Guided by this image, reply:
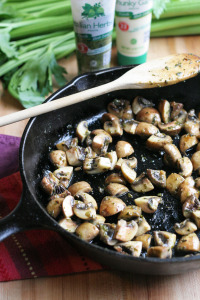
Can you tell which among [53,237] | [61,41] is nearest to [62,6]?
[61,41]

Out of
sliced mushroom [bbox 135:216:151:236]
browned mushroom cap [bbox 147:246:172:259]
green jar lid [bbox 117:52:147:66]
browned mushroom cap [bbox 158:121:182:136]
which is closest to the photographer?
browned mushroom cap [bbox 147:246:172:259]

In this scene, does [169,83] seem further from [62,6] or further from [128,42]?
[62,6]

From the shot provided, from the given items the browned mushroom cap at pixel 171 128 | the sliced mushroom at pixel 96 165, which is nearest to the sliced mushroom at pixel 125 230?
the sliced mushroom at pixel 96 165

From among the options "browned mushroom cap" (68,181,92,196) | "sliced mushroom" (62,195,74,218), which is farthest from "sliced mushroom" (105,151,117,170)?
"sliced mushroom" (62,195,74,218)

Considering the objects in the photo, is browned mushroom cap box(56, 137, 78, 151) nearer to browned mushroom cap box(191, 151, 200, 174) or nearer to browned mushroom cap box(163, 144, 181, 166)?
browned mushroom cap box(163, 144, 181, 166)

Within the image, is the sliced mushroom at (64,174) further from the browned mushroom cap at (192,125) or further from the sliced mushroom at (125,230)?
the browned mushroom cap at (192,125)

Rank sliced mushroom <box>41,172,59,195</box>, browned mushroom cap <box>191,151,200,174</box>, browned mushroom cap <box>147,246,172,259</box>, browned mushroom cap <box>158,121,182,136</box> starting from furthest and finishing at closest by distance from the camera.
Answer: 1. browned mushroom cap <box>158,121,182,136</box>
2. browned mushroom cap <box>191,151,200,174</box>
3. sliced mushroom <box>41,172,59,195</box>
4. browned mushroom cap <box>147,246,172,259</box>
